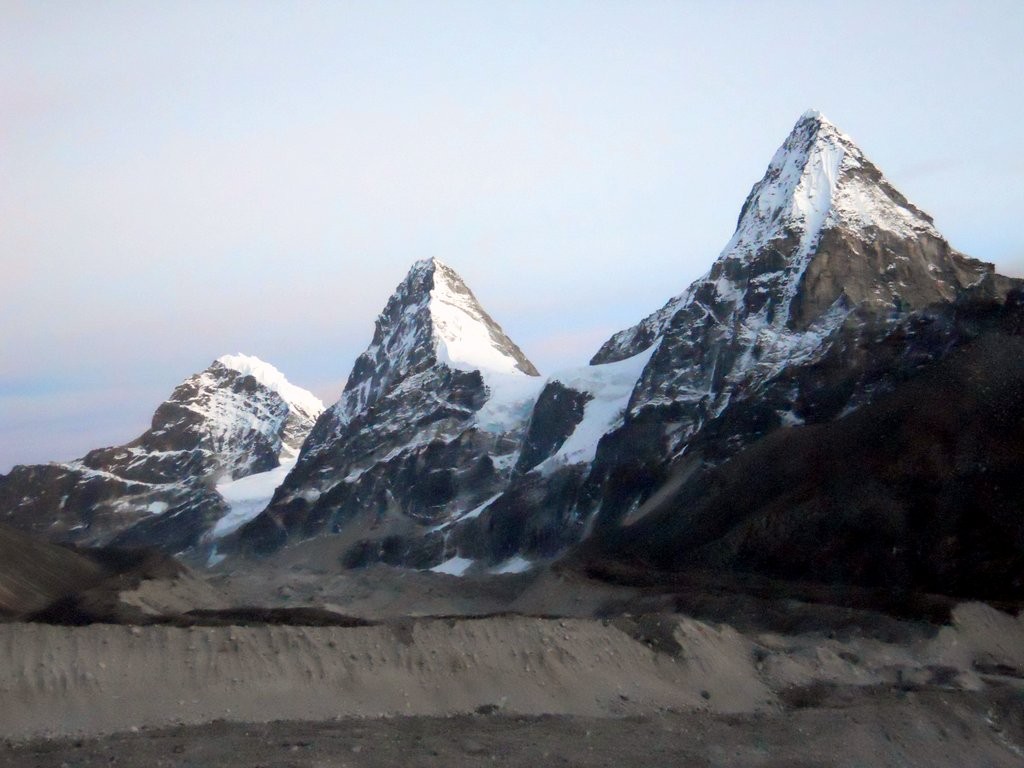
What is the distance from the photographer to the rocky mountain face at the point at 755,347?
110625 millimetres

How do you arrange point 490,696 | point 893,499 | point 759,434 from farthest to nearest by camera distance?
→ point 759,434
point 893,499
point 490,696

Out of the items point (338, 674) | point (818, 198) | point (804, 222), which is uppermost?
point (818, 198)

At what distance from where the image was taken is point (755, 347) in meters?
131

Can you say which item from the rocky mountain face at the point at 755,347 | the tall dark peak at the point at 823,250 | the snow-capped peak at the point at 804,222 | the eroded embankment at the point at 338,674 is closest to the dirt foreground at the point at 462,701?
the eroded embankment at the point at 338,674

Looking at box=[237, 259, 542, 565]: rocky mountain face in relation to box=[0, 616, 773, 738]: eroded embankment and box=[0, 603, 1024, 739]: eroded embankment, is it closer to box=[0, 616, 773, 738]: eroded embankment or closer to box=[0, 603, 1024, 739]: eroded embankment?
box=[0, 603, 1024, 739]: eroded embankment

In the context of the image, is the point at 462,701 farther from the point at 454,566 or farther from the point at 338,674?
the point at 454,566

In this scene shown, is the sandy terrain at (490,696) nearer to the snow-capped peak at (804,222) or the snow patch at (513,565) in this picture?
the snow patch at (513,565)

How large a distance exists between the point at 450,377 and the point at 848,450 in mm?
121328

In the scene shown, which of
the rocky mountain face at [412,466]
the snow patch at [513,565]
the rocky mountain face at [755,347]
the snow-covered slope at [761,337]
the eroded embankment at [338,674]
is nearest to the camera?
the eroded embankment at [338,674]

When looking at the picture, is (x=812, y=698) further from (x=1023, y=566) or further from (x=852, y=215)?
(x=852, y=215)

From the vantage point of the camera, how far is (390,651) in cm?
3694

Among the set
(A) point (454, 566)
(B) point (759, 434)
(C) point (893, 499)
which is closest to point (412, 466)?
(A) point (454, 566)

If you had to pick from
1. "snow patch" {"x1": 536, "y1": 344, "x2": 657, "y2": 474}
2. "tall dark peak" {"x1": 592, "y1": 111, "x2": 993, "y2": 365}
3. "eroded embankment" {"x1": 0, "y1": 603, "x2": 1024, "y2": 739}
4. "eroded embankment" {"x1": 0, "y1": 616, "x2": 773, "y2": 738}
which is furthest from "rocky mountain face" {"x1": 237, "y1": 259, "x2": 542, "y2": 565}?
"eroded embankment" {"x1": 0, "y1": 616, "x2": 773, "y2": 738}

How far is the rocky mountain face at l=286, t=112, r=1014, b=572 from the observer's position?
363ft
